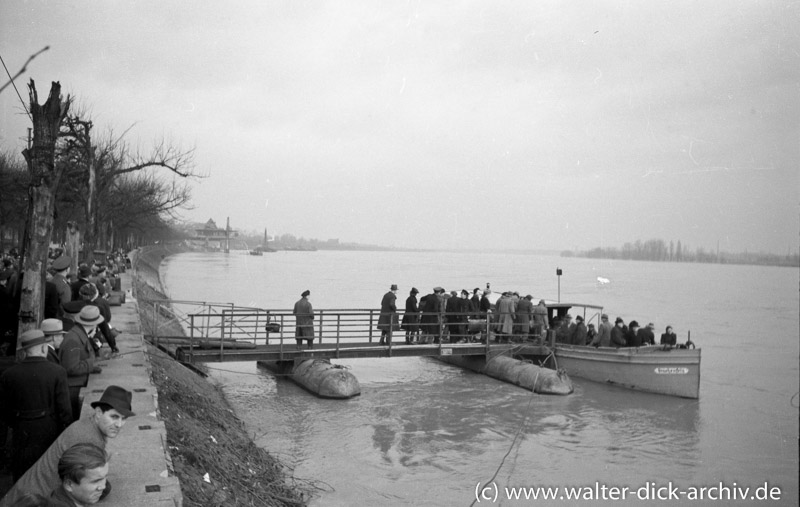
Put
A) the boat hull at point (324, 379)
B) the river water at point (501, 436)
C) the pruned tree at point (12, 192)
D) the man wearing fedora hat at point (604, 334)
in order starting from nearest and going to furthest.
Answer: the river water at point (501, 436) < the boat hull at point (324, 379) < the man wearing fedora hat at point (604, 334) < the pruned tree at point (12, 192)

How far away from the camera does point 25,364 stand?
4.75m

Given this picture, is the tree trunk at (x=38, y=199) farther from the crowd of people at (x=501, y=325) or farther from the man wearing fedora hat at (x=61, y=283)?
the crowd of people at (x=501, y=325)

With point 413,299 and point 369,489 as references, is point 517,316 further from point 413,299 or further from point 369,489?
point 369,489

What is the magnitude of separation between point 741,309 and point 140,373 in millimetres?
63104

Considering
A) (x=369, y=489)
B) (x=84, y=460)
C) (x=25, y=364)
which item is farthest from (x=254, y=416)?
(x=84, y=460)

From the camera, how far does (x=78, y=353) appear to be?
6.21 meters

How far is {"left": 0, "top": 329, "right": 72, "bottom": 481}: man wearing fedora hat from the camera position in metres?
4.67

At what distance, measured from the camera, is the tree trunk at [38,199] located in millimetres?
7289

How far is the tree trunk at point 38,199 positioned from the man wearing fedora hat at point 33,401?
2.85 m

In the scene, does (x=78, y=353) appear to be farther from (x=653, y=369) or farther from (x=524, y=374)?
(x=653, y=369)

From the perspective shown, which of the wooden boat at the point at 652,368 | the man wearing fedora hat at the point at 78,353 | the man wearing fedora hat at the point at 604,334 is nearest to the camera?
the man wearing fedora hat at the point at 78,353

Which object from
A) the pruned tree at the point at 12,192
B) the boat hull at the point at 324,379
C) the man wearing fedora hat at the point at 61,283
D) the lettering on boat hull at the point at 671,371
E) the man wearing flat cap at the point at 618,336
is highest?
the pruned tree at the point at 12,192

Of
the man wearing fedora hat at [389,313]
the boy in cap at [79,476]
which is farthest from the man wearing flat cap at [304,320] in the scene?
the boy in cap at [79,476]

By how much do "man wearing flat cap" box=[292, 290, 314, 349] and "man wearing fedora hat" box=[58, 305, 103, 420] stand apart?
9.49 metres
